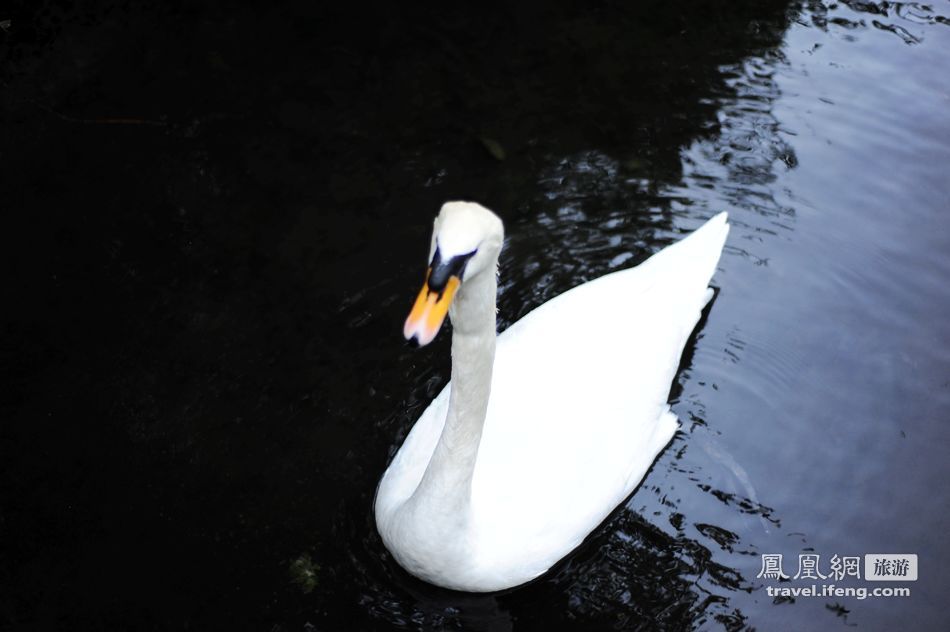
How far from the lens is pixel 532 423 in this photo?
4441 mm

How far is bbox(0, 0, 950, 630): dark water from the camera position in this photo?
175 inches

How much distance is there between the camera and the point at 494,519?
4195 millimetres

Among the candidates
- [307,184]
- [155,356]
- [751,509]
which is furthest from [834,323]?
[155,356]

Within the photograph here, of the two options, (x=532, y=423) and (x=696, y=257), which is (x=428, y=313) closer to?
(x=532, y=423)

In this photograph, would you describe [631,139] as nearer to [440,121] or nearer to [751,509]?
[440,121]

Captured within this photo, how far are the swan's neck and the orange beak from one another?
19cm

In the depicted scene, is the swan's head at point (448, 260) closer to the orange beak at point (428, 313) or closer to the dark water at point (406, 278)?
the orange beak at point (428, 313)

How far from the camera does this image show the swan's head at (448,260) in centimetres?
318

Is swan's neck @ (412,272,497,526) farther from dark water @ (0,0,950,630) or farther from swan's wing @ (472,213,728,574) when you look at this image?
dark water @ (0,0,950,630)

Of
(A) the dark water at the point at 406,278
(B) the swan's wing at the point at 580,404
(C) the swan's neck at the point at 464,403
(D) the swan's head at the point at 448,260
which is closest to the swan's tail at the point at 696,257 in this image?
(B) the swan's wing at the point at 580,404

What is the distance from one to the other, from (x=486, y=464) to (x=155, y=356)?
2.08 m

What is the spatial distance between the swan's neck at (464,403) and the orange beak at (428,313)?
190 mm

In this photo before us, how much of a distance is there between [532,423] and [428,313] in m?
1.41

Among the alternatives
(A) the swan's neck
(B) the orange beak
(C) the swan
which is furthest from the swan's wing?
(B) the orange beak
